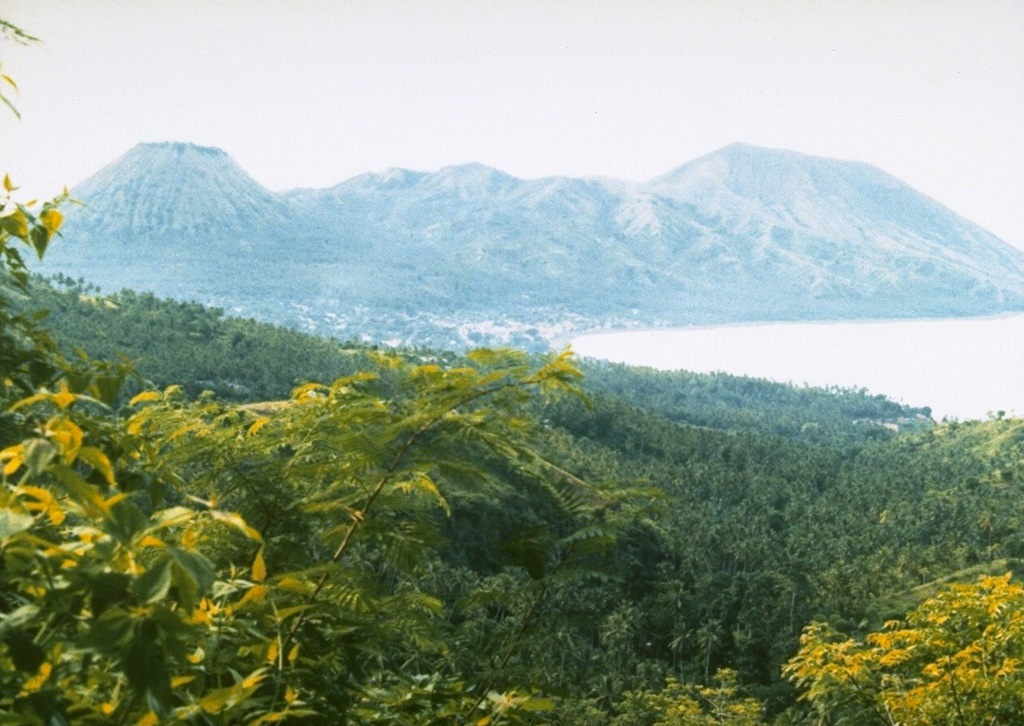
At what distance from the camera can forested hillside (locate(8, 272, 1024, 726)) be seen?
182 cm

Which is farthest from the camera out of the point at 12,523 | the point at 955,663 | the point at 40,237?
the point at 955,663

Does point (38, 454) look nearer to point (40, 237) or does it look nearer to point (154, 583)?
point (154, 583)

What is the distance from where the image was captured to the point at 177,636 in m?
0.94

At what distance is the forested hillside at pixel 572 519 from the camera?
1.82 m

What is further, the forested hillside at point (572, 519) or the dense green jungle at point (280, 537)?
the forested hillside at point (572, 519)

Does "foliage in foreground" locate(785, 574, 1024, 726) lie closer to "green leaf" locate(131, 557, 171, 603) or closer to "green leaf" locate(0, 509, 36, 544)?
"green leaf" locate(131, 557, 171, 603)

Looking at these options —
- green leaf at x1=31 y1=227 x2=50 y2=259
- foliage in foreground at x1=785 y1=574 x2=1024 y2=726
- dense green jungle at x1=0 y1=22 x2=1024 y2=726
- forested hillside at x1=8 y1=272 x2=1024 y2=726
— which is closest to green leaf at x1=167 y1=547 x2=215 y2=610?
dense green jungle at x1=0 y1=22 x2=1024 y2=726

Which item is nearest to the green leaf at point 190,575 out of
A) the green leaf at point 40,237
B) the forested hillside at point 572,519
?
the forested hillside at point 572,519

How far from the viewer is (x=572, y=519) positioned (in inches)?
82.8

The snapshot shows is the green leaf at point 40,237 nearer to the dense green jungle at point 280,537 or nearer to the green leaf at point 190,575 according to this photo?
the dense green jungle at point 280,537

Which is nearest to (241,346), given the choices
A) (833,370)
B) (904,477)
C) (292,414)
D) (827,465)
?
(827,465)

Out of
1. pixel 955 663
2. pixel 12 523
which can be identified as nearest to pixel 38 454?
pixel 12 523

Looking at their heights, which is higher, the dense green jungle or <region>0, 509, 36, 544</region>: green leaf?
<region>0, 509, 36, 544</region>: green leaf

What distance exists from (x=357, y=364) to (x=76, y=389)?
229 ft
